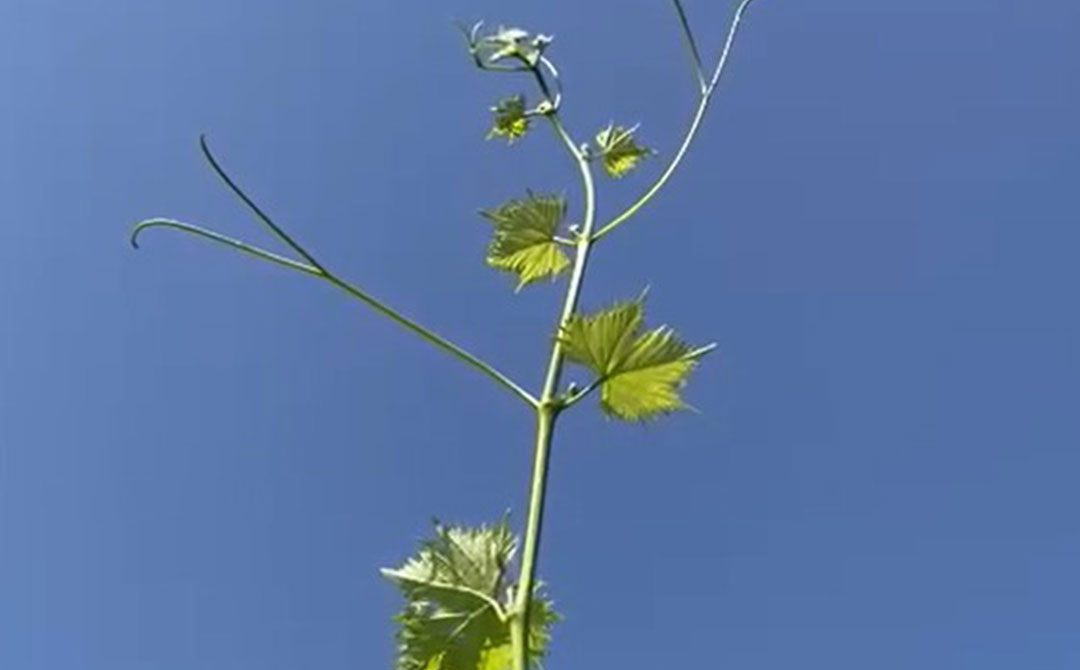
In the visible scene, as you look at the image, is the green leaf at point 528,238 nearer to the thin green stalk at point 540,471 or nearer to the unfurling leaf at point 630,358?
the thin green stalk at point 540,471

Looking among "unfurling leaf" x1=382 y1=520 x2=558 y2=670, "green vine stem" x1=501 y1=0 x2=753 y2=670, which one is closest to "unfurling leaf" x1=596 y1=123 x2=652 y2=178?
"green vine stem" x1=501 y1=0 x2=753 y2=670

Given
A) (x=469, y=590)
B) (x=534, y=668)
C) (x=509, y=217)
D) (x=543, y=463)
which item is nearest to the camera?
(x=543, y=463)

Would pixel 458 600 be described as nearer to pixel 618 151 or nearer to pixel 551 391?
pixel 551 391

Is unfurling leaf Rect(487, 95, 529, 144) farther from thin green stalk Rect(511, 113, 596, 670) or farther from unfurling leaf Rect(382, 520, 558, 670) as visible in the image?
unfurling leaf Rect(382, 520, 558, 670)

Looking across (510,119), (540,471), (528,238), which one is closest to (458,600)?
(540,471)

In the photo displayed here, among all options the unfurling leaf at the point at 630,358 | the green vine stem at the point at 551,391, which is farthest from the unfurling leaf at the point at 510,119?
the unfurling leaf at the point at 630,358

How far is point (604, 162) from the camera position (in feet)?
6.21

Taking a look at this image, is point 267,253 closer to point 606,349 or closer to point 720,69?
point 606,349

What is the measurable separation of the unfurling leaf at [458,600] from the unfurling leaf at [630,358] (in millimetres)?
214

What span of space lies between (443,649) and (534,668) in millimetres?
147

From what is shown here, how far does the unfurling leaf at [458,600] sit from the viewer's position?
1275 mm

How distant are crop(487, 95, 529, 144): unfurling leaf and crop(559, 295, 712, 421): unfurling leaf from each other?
593mm

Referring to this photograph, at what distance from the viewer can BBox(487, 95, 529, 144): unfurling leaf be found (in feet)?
6.21

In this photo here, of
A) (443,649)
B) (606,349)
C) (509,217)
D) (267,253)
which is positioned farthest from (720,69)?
(443,649)
